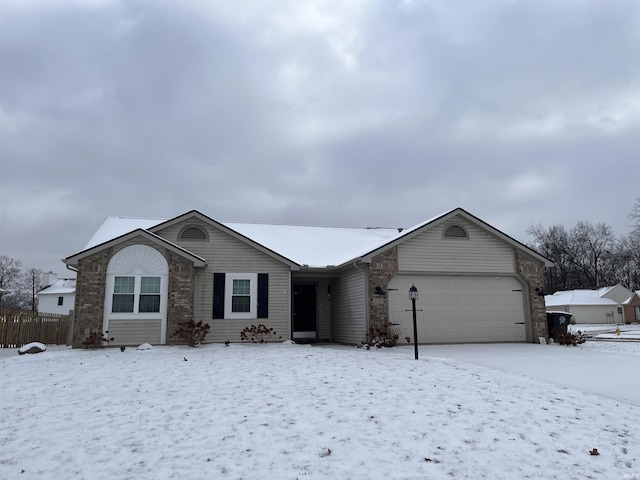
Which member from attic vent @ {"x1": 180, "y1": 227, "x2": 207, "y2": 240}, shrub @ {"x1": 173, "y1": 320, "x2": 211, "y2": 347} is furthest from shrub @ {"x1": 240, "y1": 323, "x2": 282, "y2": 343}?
attic vent @ {"x1": 180, "y1": 227, "x2": 207, "y2": 240}

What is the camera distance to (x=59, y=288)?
48594 millimetres

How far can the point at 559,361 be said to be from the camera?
35.2 ft

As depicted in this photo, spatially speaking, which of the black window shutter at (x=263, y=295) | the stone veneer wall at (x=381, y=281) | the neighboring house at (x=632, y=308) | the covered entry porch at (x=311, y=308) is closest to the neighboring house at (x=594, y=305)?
the neighboring house at (x=632, y=308)

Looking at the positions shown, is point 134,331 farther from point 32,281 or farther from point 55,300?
point 32,281

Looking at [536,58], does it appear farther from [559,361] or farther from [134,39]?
[134,39]

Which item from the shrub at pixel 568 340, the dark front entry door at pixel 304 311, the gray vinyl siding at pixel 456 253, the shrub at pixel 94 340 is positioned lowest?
the shrub at pixel 568 340

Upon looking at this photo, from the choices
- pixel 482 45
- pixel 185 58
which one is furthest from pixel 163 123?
pixel 482 45

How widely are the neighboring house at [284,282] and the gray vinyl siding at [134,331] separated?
29 millimetres

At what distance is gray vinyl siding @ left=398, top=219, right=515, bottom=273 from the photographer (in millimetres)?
15352

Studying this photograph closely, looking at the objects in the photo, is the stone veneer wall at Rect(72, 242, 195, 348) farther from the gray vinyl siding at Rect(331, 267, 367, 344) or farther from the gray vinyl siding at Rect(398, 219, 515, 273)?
the gray vinyl siding at Rect(398, 219, 515, 273)

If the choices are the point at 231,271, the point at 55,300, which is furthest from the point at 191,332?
the point at 55,300

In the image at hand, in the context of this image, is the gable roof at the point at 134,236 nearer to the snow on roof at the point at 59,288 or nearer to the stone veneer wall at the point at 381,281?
the stone veneer wall at the point at 381,281

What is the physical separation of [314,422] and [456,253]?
1149 centimetres

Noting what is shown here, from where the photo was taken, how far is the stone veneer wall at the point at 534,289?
52.0 feet
